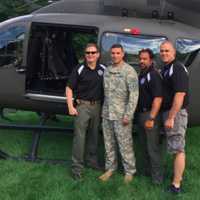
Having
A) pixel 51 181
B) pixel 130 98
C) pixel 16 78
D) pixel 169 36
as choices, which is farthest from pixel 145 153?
pixel 16 78

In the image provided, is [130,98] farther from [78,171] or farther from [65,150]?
[65,150]

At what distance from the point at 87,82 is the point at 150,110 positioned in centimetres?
93

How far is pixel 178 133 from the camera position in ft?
17.8

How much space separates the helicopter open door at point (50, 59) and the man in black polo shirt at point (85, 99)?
975 mm

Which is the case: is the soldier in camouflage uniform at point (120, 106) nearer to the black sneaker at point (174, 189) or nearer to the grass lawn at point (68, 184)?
the grass lawn at point (68, 184)

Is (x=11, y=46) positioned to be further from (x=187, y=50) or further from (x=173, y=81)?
(x=173, y=81)

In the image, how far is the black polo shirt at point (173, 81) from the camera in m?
5.26

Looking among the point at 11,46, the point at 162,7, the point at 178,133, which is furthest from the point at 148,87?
the point at 11,46

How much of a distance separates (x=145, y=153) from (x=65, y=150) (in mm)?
2013

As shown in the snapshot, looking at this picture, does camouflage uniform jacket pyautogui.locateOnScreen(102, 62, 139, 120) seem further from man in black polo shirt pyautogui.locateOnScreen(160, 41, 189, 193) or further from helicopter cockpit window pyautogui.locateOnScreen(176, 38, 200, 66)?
helicopter cockpit window pyautogui.locateOnScreen(176, 38, 200, 66)

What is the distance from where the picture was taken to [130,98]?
559 centimetres

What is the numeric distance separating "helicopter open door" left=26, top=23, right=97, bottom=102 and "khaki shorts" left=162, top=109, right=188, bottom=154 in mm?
2080

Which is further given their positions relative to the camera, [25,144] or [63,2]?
[25,144]

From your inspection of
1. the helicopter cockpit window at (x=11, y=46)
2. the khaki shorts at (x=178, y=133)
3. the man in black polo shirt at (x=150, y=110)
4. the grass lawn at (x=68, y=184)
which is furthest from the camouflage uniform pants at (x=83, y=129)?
the helicopter cockpit window at (x=11, y=46)
